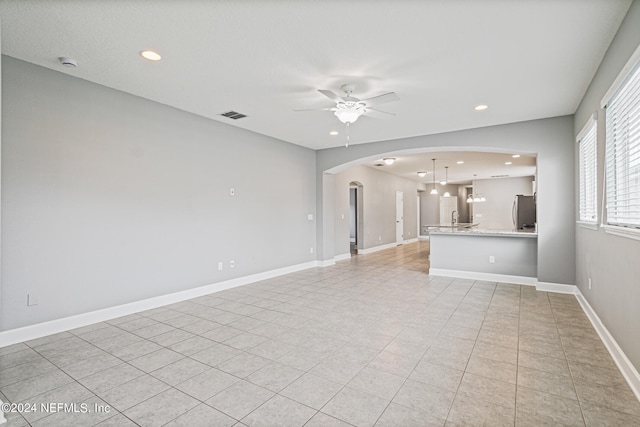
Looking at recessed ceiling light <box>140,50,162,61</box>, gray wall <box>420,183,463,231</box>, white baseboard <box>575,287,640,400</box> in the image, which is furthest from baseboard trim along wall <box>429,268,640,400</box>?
gray wall <box>420,183,463,231</box>

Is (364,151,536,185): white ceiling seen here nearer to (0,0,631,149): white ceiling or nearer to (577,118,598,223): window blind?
(577,118,598,223): window blind

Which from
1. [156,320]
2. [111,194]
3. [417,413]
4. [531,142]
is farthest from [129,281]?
[531,142]

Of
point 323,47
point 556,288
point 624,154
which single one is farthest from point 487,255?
point 323,47

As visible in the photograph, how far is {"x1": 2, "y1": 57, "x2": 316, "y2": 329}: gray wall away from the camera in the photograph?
3041 mm

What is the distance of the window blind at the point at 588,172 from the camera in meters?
3.57

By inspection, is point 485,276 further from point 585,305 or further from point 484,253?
point 585,305

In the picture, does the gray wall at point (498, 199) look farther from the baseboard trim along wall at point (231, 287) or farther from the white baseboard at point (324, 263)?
the white baseboard at point (324, 263)

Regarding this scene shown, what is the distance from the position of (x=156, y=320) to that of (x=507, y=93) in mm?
5129

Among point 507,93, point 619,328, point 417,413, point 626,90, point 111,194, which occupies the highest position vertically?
point 507,93

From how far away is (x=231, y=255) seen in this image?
526 cm

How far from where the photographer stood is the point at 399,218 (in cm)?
1203

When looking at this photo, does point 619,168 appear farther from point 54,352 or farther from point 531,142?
point 54,352

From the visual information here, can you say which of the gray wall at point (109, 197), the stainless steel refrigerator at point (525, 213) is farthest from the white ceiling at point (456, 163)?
the gray wall at point (109, 197)

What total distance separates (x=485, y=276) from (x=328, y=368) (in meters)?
4.42
